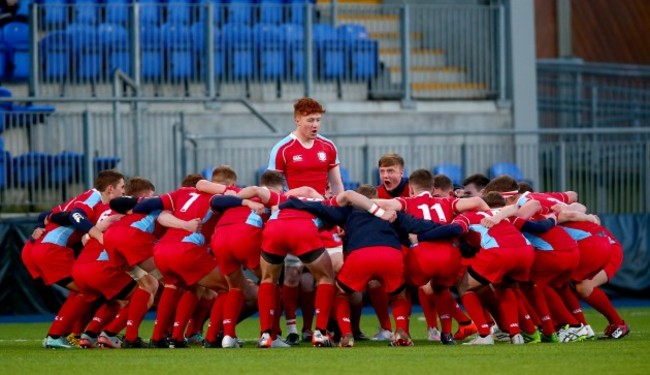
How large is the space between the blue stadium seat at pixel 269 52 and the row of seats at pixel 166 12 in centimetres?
41

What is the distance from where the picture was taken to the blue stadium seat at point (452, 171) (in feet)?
64.7

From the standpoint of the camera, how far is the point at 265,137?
18.9 m

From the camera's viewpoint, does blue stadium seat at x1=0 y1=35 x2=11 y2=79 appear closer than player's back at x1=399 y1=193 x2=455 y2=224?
No

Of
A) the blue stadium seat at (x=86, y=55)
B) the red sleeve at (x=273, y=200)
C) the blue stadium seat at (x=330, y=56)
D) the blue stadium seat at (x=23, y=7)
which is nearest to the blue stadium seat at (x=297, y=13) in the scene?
the blue stadium seat at (x=330, y=56)

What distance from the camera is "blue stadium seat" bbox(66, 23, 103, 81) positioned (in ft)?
66.9

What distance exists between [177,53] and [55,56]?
5.88ft

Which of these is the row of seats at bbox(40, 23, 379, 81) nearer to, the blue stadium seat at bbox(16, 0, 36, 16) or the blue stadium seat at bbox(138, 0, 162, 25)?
the blue stadium seat at bbox(138, 0, 162, 25)

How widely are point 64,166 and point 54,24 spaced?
349 cm

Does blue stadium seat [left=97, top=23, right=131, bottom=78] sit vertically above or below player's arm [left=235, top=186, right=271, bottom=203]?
above

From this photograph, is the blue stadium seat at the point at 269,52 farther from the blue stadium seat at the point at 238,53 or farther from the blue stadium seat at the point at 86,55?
the blue stadium seat at the point at 86,55

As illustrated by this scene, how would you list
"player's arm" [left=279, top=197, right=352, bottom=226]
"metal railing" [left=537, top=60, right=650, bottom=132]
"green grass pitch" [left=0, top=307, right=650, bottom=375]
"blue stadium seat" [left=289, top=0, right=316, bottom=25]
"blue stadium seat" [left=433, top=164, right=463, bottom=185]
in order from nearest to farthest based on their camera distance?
1. "green grass pitch" [left=0, top=307, right=650, bottom=375]
2. "player's arm" [left=279, top=197, right=352, bottom=226]
3. "blue stadium seat" [left=433, top=164, right=463, bottom=185]
4. "blue stadium seat" [left=289, top=0, right=316, bottom=25]
5. "metal railing" [left=537, top=60, right=650, bottom=132]

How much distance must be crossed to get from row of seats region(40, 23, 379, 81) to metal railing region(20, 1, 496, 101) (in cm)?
1

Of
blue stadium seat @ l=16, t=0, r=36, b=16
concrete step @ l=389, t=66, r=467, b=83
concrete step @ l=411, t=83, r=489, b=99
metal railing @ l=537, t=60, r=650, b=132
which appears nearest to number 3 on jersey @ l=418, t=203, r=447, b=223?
concrete step @ l=411, t=83, r=489, b=99

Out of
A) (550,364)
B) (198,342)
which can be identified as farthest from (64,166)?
(550,364)
